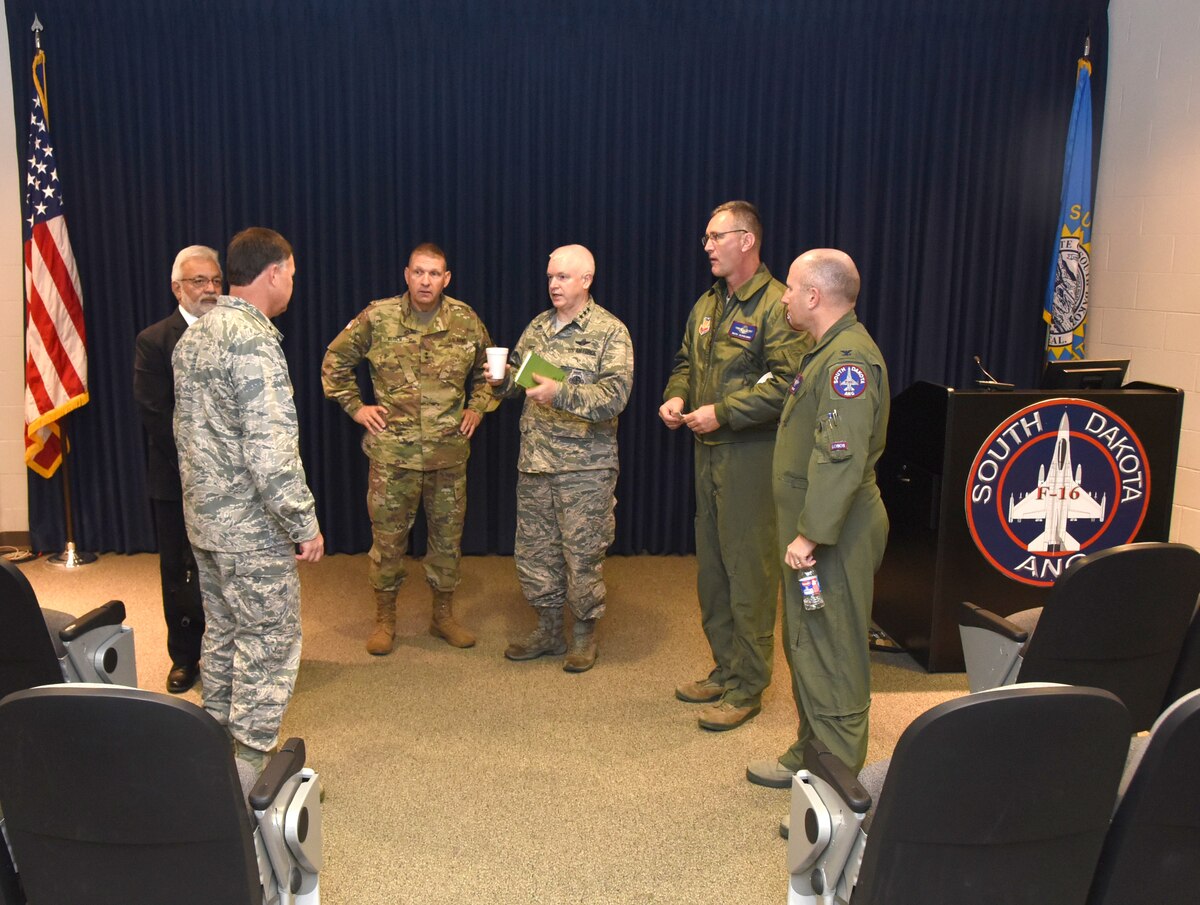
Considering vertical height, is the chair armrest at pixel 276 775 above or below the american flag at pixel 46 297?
below

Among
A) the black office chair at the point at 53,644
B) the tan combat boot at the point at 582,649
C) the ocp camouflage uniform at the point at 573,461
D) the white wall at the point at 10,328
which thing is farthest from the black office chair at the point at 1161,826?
the white wall at the point at 10,328

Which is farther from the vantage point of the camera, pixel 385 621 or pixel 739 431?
pixel 385 621

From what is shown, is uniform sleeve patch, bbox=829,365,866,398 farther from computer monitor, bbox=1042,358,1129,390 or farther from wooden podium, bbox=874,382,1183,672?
computer monitor, bbox=1042,358,1129,390

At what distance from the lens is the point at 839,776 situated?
6.27 ft

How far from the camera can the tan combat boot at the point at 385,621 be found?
4.29m

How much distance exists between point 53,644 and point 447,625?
2.12 m

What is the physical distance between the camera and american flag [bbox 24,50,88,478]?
5.11m

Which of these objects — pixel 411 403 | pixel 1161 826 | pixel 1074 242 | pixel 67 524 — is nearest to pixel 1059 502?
pixel 1074 242

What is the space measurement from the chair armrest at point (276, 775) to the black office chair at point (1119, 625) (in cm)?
164

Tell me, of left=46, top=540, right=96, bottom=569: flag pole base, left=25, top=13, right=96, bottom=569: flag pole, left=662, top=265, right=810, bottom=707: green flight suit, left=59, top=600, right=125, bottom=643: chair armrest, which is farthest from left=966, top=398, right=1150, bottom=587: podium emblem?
left=46, top=540, right=96, bottom=569: flag pole base

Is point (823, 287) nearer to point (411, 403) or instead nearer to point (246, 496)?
point (246, 496)

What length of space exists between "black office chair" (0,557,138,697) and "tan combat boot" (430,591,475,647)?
174 centimetres

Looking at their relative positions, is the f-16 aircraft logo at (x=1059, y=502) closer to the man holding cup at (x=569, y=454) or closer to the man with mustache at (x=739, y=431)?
the man with mustache at (x=739, y=431)

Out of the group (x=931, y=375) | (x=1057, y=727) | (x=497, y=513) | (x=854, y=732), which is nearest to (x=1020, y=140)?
(x=931, y=375)
